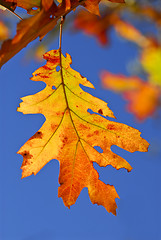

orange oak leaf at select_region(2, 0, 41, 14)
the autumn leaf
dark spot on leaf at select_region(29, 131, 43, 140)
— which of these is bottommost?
dark spot on leaf at select_region(29, 131, 43, 140)

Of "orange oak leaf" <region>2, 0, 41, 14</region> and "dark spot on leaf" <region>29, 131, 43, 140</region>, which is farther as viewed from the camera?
"dark spot on leaf" <region>29, 131, 43, 140</region>

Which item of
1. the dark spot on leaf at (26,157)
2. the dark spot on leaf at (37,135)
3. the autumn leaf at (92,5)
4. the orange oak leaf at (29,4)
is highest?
the autumn leaf at (92,5)

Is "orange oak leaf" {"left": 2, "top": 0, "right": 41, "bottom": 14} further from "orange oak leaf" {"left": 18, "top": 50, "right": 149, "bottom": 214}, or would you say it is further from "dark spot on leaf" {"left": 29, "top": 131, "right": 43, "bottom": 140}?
"dark spot on leaf" {"left": 29, "top": 131, "right": 43, "bottom": 140}

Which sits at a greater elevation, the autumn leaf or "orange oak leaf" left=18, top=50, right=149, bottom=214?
the autumn leaf

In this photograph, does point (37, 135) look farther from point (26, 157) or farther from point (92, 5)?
point (92, 5)

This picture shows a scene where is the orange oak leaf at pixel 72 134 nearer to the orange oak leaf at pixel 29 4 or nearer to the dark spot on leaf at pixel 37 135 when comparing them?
the dark spot on leaf at pixel 37 135

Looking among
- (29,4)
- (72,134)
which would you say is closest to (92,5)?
(29,4)

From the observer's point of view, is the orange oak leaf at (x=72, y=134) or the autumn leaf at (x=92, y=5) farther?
the orange oak leaf at (x=72, y=134)

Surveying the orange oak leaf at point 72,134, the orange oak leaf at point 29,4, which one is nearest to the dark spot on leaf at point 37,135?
the orange oak leaf at point 72,134

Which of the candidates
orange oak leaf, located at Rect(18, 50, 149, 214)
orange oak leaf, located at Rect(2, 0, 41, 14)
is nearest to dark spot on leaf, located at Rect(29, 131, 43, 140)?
orange oak leaf, located at Rect(18, 50, 149, 214)
